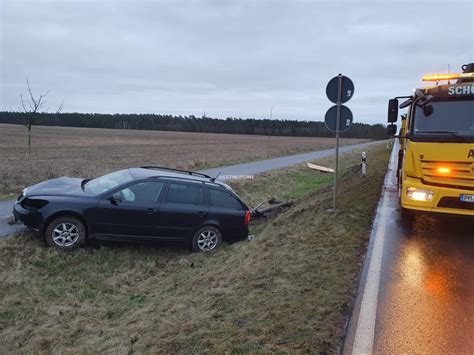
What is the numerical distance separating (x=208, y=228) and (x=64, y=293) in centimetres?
311

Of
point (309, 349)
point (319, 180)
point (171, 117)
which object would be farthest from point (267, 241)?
point (171, 117)

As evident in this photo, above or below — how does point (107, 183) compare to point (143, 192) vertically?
above

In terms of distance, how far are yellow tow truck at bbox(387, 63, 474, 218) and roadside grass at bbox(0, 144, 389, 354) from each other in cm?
124

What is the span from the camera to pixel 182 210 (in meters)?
8.18

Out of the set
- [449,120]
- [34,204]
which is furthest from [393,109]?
[34,204]

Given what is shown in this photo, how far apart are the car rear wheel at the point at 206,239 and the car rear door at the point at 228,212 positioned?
168mm

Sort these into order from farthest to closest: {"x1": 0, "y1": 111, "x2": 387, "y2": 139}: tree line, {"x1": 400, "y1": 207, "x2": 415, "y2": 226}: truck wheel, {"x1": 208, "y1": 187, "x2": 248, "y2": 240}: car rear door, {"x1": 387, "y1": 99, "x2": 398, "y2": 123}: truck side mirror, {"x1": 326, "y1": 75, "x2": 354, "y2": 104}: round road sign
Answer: {"x1": 0, "y1": 111, "x2": 387, "y2": 139}: tree line < {"x1": 326, "y1": 75, "x2": 354, "y2": 104}: round road sign < {"x1": 208, "y1": 187, "x2": 248, "y2": 240}: car rear door < {"x1": 400, "y1": 207, "x2": 415, "y2": 226}: truck wheel < {"x1": 387, "y1": 99, "x2": 398, "y2": 123}: truck side mirror

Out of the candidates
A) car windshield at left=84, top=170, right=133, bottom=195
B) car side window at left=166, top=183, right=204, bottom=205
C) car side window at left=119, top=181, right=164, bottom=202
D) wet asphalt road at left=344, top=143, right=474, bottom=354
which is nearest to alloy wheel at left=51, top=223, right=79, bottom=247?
car windshield at left=84, top=170, right=133, bottom=195

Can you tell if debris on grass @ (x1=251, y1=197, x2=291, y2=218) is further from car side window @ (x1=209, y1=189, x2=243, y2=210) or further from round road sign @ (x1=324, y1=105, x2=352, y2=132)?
round road sign @ (x1=324, y1=105, x2=352, y2=132)

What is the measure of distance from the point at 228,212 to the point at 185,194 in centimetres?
99

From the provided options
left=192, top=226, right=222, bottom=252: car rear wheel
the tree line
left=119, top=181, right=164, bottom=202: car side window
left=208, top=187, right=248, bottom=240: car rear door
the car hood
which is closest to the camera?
the car hood

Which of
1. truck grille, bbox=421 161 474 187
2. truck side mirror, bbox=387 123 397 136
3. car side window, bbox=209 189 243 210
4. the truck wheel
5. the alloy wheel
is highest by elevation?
truck side mirror, bbox=387 123 397 136

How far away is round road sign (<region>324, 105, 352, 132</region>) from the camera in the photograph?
8773mm

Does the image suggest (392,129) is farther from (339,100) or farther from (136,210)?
(136,210)
